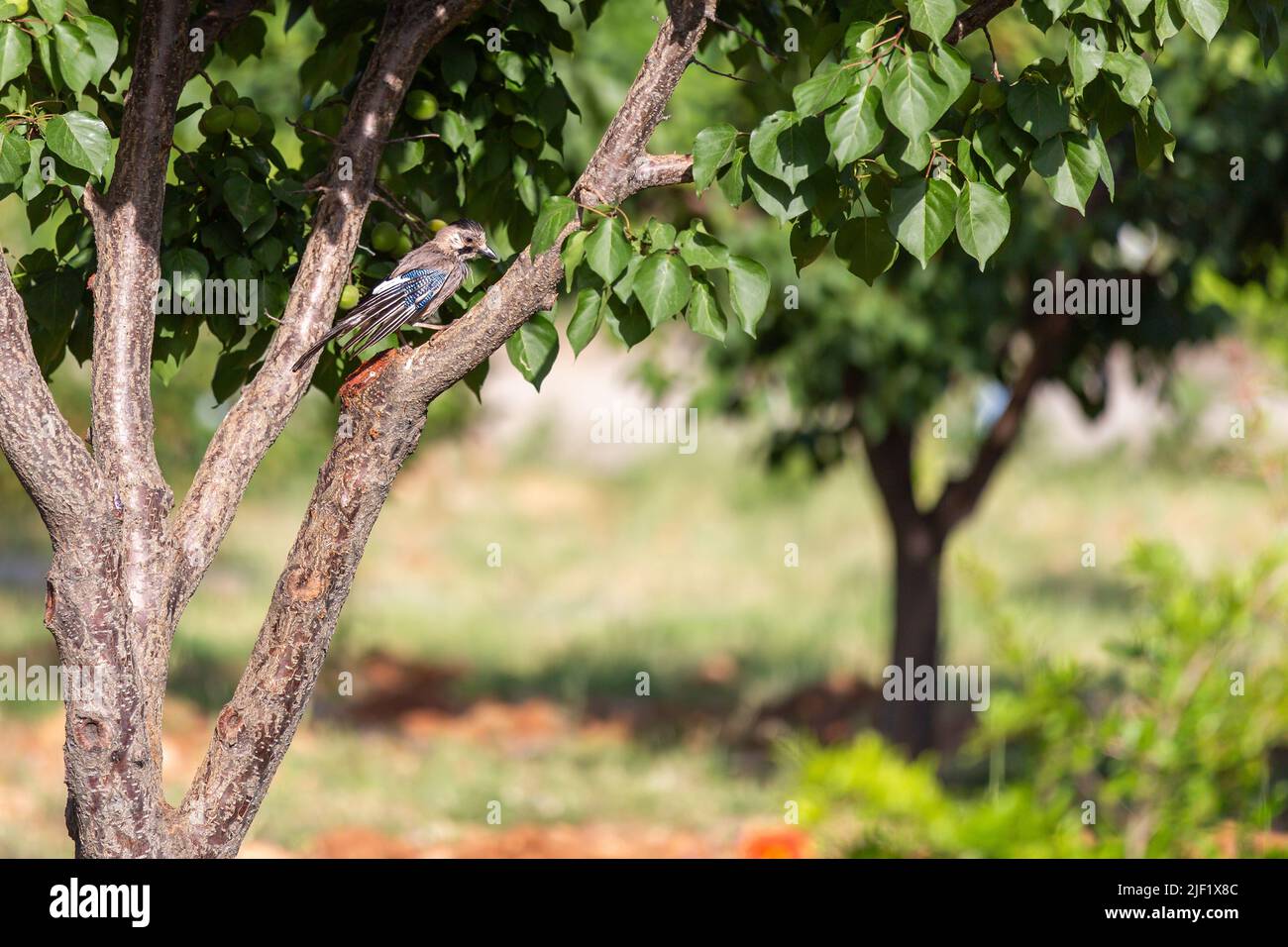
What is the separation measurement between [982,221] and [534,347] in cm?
93

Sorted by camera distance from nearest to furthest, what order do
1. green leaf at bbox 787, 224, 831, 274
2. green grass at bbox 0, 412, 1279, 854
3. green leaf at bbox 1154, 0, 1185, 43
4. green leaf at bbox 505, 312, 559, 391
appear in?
green leaf at bbox 1154, 0, 1185, 43, green leaf at bbox 787, 224, 831, 274, green leaf at bbox 505, 312, 559, 391, green grass at bbox 0, 412, 1279, 854

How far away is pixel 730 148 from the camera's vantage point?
2684 mm

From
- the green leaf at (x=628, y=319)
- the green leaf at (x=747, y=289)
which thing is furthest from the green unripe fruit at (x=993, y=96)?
the green leaf at (x=628, y=319)

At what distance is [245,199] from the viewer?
9.91ft

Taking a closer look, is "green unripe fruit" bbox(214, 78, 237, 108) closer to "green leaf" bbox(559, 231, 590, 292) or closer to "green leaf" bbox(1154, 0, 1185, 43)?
"green leaf" bbox(559, 231, 590, 292)

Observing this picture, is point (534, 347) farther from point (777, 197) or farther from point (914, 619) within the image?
point (914, 619)

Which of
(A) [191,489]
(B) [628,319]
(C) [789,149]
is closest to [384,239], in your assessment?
(A) [191,489]

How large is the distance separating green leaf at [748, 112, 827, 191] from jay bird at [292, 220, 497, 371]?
900 millimetres

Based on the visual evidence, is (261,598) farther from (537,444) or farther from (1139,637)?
(1139,637)

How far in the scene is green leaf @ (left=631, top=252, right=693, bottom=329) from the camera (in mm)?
2617

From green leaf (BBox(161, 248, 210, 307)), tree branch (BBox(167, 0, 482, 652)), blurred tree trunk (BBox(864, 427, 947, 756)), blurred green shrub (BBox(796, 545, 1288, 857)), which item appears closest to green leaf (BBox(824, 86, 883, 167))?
tree branch (BBox(167, 0, 482, 652))

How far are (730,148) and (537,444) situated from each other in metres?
15.2
